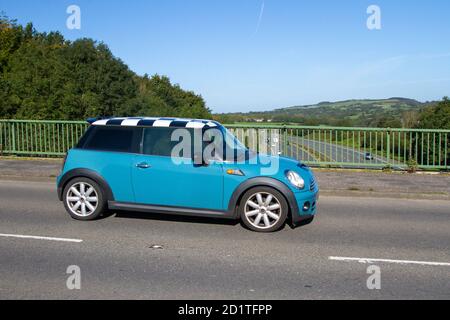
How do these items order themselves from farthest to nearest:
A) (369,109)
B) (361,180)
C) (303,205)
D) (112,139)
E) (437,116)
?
(437,116), (369,109), (361,180), (112,139), (303,205)

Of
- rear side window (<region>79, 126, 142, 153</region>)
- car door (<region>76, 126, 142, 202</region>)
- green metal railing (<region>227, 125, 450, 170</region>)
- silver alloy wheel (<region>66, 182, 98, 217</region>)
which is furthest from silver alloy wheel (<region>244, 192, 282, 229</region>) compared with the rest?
green metal railing (<region>227, 125, 450, 170</region>)

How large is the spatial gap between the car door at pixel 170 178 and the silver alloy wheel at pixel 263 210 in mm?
446

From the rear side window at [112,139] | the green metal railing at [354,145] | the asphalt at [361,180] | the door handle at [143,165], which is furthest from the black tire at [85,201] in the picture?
the green metal railing at [354,145]

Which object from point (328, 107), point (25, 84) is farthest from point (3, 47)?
point (328, 107)

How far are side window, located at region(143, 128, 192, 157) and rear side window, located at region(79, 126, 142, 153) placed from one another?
0.15 m

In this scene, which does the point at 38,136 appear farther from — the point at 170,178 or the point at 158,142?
the point at 170,178

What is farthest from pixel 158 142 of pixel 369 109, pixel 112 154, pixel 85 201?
pixel 369 109

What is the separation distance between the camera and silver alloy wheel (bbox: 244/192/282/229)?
264 inches

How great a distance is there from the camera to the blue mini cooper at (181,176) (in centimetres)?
670

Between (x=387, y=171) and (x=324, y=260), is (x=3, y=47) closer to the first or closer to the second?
(x=387, y=171)

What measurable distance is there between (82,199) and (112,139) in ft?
3.58

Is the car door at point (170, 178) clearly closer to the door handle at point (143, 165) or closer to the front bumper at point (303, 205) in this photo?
the door handle at point (143, 165)

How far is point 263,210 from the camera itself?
22.1 ft
